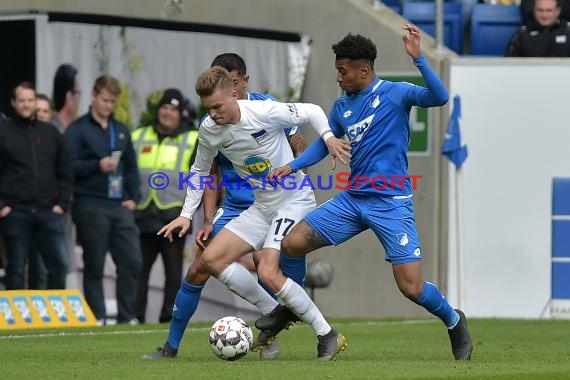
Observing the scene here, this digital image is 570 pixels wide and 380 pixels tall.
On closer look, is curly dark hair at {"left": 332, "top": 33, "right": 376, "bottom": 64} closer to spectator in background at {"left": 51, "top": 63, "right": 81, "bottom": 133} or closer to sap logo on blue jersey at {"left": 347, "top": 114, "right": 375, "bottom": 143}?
sap logo on blue jersey at {"left": 347, "top": 114, "right": 375, "bottom": 143}

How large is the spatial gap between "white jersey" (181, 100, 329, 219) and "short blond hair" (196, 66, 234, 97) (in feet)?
1.08

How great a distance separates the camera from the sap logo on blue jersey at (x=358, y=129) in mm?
Result: 9727

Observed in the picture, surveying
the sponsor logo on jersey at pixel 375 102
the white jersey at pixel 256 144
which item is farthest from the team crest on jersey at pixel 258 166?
the sponsor logo on jersey at pixel 375 102

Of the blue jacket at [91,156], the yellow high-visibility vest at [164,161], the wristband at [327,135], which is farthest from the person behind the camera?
the yellow high-visibility vest at [164,161]

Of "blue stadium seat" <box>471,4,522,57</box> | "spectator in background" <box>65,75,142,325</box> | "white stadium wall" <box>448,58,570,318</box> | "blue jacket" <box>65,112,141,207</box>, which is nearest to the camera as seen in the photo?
"spectator in background" <box>65,75,142,325</box>

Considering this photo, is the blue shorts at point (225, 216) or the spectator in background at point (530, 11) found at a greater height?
the spectator in background at point (530, 11)

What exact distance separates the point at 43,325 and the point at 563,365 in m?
6.15

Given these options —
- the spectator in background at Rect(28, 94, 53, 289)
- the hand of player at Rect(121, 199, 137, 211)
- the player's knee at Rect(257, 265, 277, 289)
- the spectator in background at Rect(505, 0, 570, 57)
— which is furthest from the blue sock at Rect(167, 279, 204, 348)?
the spectator in background at Rect(505, 0, 570, 57)

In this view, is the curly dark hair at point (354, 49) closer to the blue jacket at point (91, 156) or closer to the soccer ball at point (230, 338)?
the soccer ball at point (230, 338)

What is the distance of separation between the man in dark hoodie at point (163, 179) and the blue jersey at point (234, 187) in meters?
4.34

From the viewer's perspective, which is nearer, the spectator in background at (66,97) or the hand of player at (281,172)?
the hand of player at (281,172)

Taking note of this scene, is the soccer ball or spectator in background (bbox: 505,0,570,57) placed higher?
spectator in background (bbox: 505,0,570,57)

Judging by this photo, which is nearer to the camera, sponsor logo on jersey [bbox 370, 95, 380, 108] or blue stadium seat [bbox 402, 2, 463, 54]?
sponsor logo on jersey [bbox 370, 95, 380, 108]

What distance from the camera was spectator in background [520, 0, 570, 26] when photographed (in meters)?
17.1
